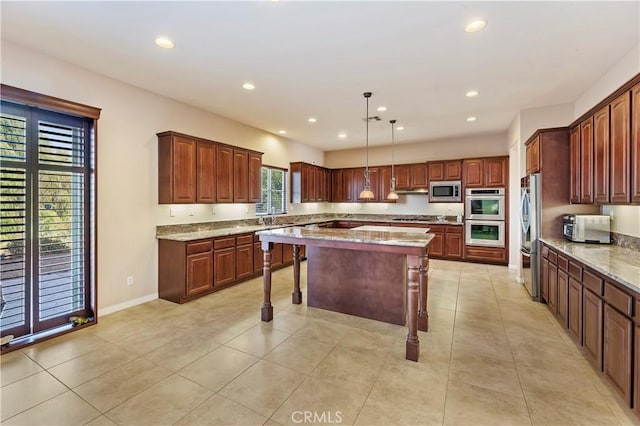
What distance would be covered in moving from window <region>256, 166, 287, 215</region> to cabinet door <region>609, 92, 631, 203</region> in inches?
210

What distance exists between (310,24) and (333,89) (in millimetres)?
1479

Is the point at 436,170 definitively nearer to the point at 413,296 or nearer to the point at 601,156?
the point at 601,156

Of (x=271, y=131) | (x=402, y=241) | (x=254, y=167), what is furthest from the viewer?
(x=271, y=131)

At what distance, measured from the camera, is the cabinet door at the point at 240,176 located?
16.9 ft

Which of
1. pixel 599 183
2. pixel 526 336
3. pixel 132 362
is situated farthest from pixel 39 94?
pixel 599 183

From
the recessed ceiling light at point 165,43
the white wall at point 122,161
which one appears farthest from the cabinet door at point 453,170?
the recessed ceiling light at point 165,43

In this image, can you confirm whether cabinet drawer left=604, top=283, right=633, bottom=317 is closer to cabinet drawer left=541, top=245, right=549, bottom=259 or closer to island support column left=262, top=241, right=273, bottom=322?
cabinet drawer left=541, top=245, right=549, bottom=259

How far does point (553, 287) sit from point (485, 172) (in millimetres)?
3573

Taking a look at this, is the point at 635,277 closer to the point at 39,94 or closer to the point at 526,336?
the point at 526,336

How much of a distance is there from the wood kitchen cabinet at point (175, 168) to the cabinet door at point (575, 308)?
475 cm

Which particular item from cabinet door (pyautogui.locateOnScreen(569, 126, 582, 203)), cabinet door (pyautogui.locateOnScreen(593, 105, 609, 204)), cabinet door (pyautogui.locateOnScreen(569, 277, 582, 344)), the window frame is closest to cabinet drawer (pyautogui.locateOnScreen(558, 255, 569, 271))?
cabinet door (pyautogui.locateOnScreen(569, 277, 582, 344))

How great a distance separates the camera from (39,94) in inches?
115

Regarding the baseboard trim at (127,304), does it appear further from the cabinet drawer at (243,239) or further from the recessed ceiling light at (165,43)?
the recessed ceiling light at (165,43)

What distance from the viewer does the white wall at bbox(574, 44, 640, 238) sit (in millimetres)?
2943
